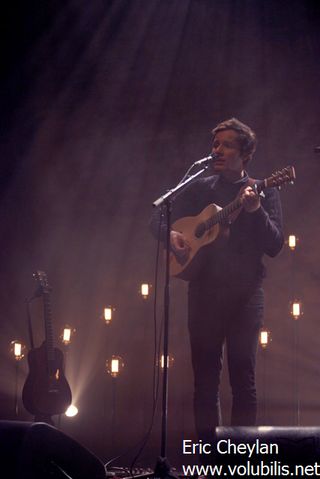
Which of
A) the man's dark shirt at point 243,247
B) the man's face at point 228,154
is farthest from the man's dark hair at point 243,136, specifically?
the man's dark shirt at point 243,247

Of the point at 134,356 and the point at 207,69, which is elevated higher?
the point at 207,69

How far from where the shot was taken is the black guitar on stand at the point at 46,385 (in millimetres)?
4234

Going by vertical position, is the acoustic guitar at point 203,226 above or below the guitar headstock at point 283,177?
below

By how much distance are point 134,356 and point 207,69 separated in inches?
116

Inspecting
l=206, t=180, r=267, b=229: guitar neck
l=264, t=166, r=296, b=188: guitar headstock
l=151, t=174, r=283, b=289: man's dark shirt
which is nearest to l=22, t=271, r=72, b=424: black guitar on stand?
l=151, t=174, r=283, b=289: man's dark shirt

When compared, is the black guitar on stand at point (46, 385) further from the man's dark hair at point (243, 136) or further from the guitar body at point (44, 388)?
the man's dark hair at point (243, 136)

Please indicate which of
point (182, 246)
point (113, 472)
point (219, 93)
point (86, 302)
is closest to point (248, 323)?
point (182, 246)

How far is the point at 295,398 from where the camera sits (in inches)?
202

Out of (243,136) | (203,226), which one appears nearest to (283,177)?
(243,136)

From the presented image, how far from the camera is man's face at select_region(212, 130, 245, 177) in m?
3.18

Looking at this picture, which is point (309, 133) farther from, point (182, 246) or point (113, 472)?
point (113, 472)

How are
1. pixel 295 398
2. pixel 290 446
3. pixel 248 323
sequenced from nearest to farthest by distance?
pixel 290 446
pixel 248 323
pixel 295 398

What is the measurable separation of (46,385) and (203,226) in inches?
75.1

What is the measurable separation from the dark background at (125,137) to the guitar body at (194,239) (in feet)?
7.38
